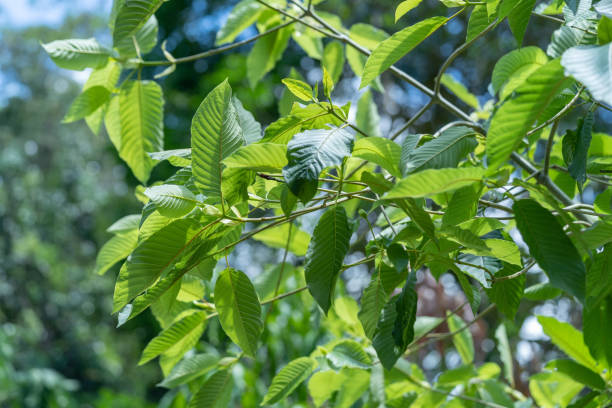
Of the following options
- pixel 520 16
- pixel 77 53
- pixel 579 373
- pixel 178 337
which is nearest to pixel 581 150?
pixel 520 16

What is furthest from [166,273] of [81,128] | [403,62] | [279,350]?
[81,128]

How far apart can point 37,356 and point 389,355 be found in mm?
8225

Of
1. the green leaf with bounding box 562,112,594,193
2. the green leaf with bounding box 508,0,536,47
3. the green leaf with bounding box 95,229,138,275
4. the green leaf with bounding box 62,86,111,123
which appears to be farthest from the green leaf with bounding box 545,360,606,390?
the green leaf with bounding box 62,86,111,123

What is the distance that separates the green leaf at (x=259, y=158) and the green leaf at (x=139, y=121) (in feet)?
1.12

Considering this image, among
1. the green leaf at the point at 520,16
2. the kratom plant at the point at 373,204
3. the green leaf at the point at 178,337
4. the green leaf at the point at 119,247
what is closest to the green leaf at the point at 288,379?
the kratom plant at the point at 373,204

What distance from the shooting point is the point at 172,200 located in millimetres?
378

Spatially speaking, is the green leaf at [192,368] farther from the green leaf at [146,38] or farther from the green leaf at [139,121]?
the green leaf at [146,38]

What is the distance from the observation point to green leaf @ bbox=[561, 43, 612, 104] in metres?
0.24

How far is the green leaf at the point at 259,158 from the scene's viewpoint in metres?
0.35

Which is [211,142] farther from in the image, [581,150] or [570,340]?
[570,340]

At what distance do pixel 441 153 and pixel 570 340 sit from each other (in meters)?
0.37

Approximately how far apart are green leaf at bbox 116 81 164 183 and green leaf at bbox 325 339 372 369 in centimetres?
31

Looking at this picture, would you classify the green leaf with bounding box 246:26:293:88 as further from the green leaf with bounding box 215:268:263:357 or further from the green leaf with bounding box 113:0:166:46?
the green leaf with bounding box 215:268:263:357

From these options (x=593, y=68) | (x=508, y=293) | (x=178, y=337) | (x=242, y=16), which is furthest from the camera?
(x=242, y=16)
